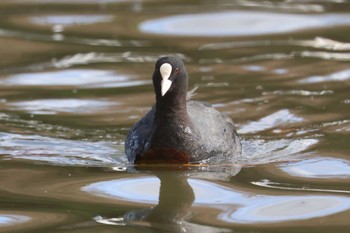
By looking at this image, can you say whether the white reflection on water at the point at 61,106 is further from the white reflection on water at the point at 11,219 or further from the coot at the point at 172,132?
the white reflection on water at the point at 11,219

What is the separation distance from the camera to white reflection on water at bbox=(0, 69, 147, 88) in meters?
11.2

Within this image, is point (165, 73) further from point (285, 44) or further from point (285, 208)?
point (285, 44)

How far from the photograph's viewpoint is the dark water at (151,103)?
269 inches

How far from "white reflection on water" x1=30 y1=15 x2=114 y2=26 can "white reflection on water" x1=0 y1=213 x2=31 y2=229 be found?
678 cm

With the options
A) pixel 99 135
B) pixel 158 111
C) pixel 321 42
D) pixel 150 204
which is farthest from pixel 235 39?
pixel 150 204

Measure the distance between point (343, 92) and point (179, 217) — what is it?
4.22 meters

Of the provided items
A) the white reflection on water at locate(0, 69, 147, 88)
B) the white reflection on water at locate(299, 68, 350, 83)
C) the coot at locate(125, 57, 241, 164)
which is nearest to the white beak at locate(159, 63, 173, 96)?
the coot at locate(125, 57, 241, 164)

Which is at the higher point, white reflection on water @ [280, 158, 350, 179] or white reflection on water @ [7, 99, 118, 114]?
white reflection on water @ [7, 99, 118, 114]

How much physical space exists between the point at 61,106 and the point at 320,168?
3.20 m

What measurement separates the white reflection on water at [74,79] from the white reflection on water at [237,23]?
1612 millimetres

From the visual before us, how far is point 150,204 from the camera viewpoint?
275 inches

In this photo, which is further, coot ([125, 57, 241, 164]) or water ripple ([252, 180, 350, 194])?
coot ([125, 57, 241, 164])

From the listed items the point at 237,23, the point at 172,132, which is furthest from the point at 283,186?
the point at 237,23

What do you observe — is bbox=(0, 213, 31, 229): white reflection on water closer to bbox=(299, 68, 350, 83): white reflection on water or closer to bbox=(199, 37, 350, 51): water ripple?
bbox=(299, 68, 350, 83): white reflection on water
